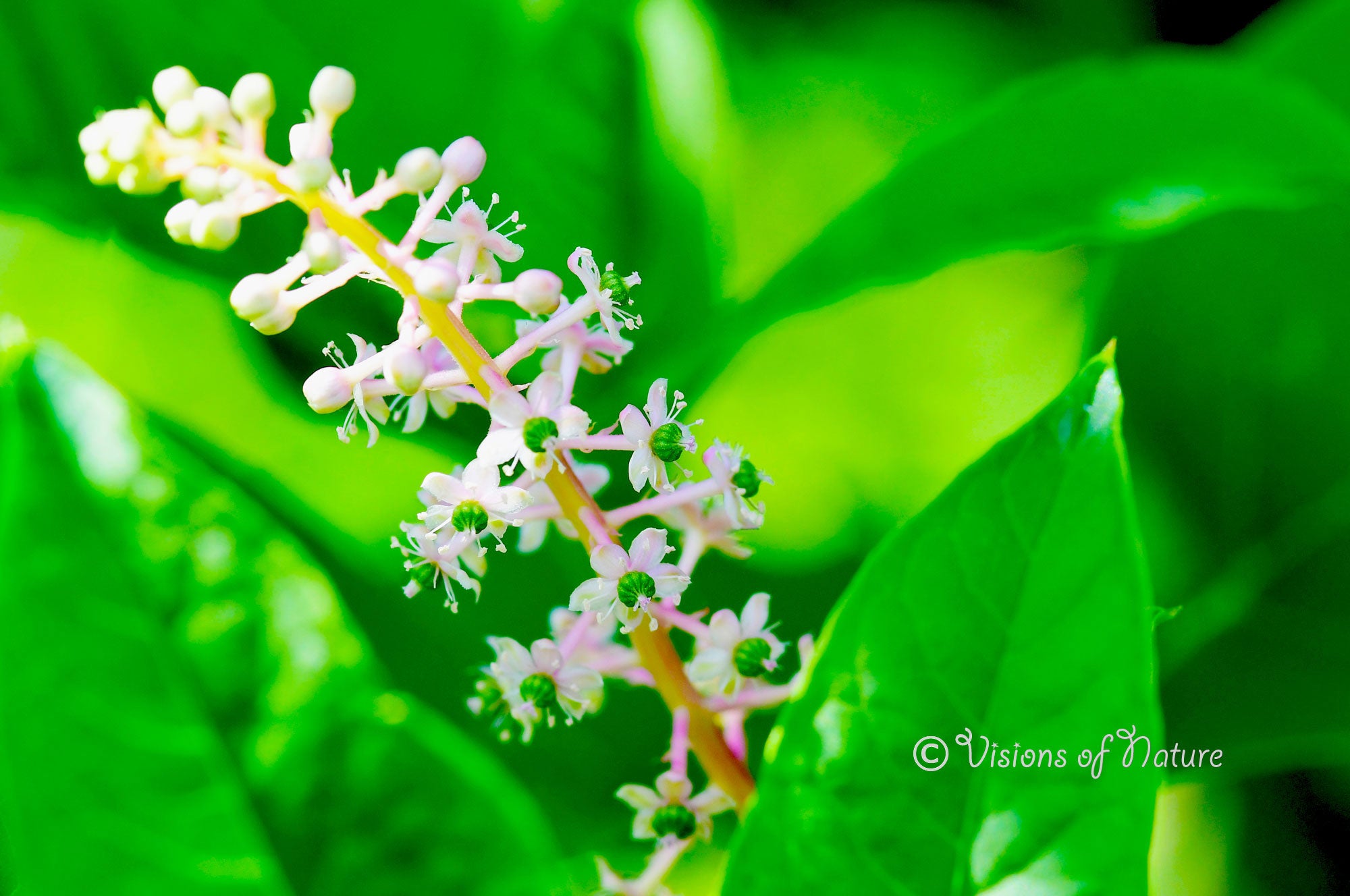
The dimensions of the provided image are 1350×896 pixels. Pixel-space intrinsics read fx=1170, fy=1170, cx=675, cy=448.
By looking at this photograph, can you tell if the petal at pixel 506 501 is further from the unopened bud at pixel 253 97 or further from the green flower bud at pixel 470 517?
the unopened bud at pixel 253 97

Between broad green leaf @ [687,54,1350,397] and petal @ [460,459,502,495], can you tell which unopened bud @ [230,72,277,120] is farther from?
broad green leaf @ [687,54,1350,397]

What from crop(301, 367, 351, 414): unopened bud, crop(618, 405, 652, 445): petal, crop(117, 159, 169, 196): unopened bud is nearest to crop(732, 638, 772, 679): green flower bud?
crop(618, 405, 652, 445): petal

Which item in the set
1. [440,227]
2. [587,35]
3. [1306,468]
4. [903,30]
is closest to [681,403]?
[440,227]

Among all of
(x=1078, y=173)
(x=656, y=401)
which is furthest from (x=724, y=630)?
(x=1078, y=173)

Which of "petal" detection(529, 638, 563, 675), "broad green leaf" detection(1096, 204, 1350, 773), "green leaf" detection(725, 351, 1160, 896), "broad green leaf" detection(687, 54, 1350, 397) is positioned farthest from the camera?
"broad green leaf" detection(1096, 204, 1350, 773)

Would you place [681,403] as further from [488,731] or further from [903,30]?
[903,30]
